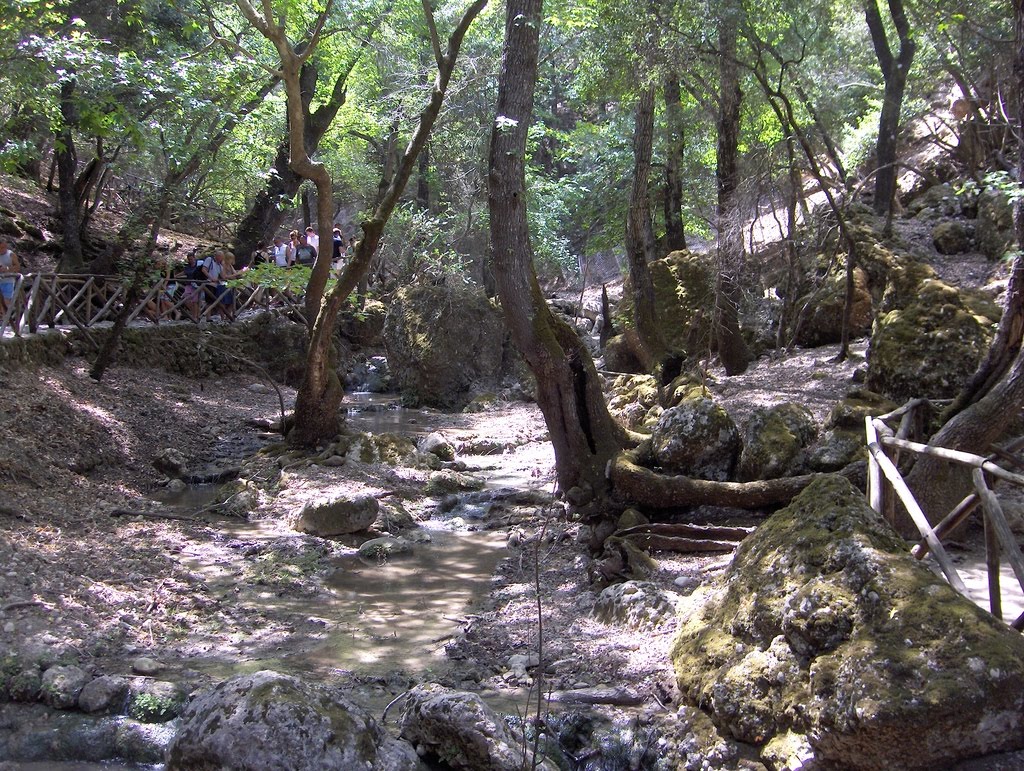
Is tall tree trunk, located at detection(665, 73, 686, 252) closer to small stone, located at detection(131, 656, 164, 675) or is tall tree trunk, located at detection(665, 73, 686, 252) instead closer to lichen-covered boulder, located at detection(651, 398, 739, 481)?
lichen-covered boulder, located at detection(651, 398, 739, 481)

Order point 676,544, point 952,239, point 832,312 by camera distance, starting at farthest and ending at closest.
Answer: point 952,239 → point 832,312 → point 676,544

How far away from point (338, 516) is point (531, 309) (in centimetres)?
291

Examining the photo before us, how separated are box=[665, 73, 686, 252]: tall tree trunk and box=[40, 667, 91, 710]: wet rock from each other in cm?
1184

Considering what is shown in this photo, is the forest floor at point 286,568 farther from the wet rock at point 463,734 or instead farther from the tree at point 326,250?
the tree at point 326,250

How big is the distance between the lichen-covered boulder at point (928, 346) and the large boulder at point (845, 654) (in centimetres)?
375

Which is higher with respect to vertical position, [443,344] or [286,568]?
[443,344]

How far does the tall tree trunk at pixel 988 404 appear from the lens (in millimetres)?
5672

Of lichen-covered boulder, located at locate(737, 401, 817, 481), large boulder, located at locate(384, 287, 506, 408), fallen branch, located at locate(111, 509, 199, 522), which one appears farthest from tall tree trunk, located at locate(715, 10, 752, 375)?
fallen branch, located at locate(111, 509, 199, 522)

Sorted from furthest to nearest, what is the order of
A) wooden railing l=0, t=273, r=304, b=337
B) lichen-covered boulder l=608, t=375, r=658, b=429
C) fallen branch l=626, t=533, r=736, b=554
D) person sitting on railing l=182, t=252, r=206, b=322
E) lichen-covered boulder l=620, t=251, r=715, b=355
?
1. person sitting on railing l=182, t=252, r=206, b=322
2. lichen-covered boulder l=620, t=251, r=715, b=355
3. wooden railing l=0, t=273, r=304, b=337
4. lichen-covered boulder l=608, t=375, r=658, b=429
5. fallen branch l=626, t=533, r=736, b=554

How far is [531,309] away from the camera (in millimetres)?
8766

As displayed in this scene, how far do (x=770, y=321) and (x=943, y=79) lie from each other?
28.4 ft

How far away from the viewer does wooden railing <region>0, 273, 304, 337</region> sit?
12.2 metres

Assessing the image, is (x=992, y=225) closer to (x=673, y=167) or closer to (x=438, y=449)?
(x=673, y=167)

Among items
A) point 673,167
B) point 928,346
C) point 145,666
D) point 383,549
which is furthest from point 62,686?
point 673,167
